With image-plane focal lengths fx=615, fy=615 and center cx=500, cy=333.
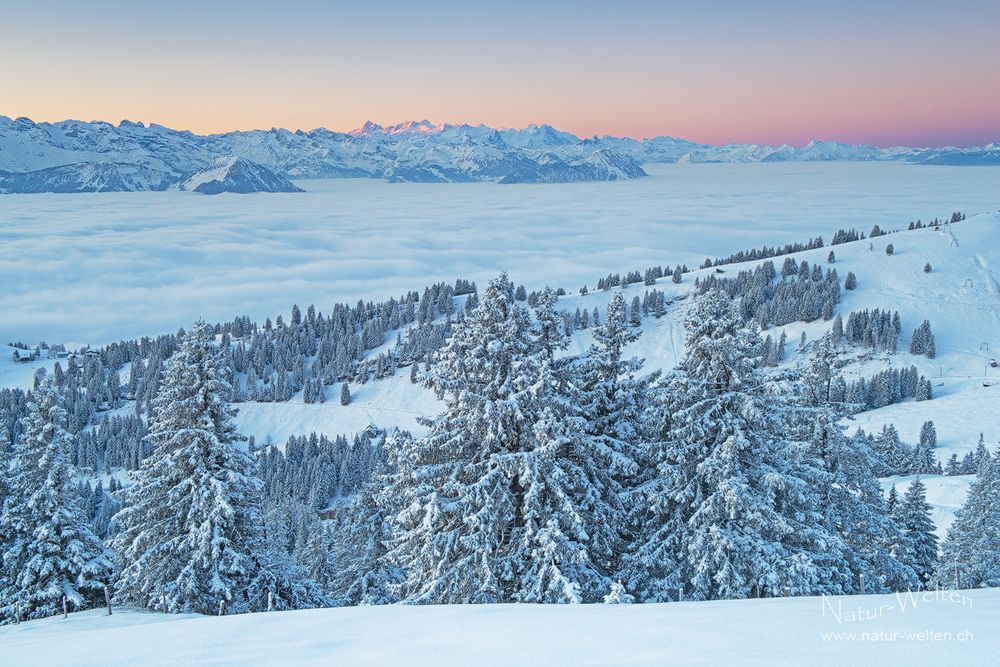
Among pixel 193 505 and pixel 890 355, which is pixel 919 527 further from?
pixel 890 355

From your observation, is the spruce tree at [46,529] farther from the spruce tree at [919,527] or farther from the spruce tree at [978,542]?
the spruce tree at [919,527]

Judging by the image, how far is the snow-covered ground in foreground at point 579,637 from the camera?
811 cm

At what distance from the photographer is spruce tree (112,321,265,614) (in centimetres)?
2036

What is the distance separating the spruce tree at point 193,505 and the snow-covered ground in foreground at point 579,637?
7.75 meters

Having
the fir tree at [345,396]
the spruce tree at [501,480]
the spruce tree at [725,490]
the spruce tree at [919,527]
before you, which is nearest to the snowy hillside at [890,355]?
the fir tree at [345,396]

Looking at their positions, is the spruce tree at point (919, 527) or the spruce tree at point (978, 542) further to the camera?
the spruce tree at point (919, 527)

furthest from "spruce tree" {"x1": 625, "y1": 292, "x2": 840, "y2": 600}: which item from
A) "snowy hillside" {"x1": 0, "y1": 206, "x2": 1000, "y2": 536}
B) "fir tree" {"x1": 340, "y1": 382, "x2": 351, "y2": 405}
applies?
"fir tree" {"x1": 340, "y1": 382, "x2": 351, "y2": 405}

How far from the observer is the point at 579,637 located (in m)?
9.39

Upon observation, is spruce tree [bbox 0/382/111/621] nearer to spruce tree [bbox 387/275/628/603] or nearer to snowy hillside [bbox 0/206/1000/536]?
spruce tree [bbox 387/275/628/603]

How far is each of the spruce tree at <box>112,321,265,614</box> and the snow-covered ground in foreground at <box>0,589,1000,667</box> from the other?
7.75 m

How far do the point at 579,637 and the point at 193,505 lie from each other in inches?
629

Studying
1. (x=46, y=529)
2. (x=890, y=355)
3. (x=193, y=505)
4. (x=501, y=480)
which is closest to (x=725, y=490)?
(x=501, y=480)

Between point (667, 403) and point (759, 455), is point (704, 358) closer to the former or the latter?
point (667, 403)

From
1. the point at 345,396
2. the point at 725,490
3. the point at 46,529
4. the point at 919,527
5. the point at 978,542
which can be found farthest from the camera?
the point at 345,396
